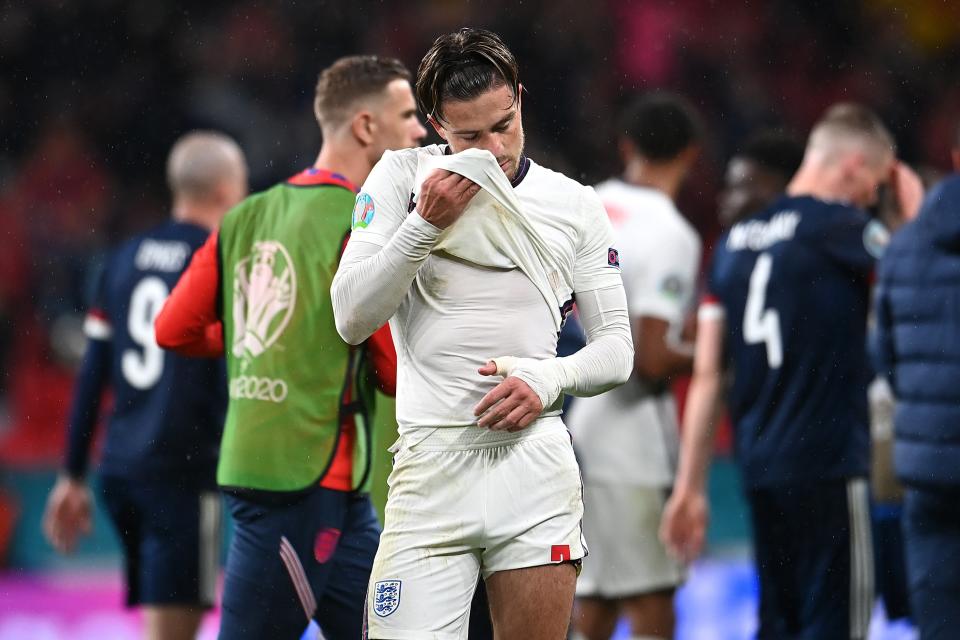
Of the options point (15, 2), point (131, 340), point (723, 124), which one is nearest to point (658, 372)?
point (131, 340)

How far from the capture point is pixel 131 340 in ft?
18.0

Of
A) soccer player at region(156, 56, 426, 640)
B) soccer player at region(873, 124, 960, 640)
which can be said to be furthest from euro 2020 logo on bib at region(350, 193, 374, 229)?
soccer player at region(873, 124, 960, 640)

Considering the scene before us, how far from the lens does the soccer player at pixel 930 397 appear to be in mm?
4434

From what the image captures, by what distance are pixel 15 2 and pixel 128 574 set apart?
9.13 metres

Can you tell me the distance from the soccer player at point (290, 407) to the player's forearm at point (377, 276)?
0.63 m

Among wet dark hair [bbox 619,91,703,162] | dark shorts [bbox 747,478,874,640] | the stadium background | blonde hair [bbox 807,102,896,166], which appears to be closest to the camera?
dark shorts [bbox 747,478,874,640]

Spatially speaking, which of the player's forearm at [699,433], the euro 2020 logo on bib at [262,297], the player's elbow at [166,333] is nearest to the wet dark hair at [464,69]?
the euro 2020 logo on bib at [262,297]

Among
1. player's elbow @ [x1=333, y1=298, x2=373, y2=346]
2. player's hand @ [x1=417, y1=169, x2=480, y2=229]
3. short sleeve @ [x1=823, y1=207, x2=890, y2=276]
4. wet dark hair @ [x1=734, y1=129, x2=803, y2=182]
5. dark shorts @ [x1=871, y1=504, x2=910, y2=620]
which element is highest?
wet dark hair @ [x1=734, y1=129, x2=803, y2=182]

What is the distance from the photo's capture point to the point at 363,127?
12.6 ft

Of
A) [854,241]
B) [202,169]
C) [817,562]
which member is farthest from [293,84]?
[817,562]

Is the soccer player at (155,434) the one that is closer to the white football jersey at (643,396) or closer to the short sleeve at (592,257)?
the white football jersey at (643,396)

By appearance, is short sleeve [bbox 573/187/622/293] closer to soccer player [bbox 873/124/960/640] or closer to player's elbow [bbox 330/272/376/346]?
player's elbow [bbox 330/272/376/346]

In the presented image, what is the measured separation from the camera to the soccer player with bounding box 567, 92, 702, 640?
5371 mm

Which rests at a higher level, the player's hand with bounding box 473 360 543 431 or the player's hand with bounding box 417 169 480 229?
the player's hand with bounding box 417 169 480 229
